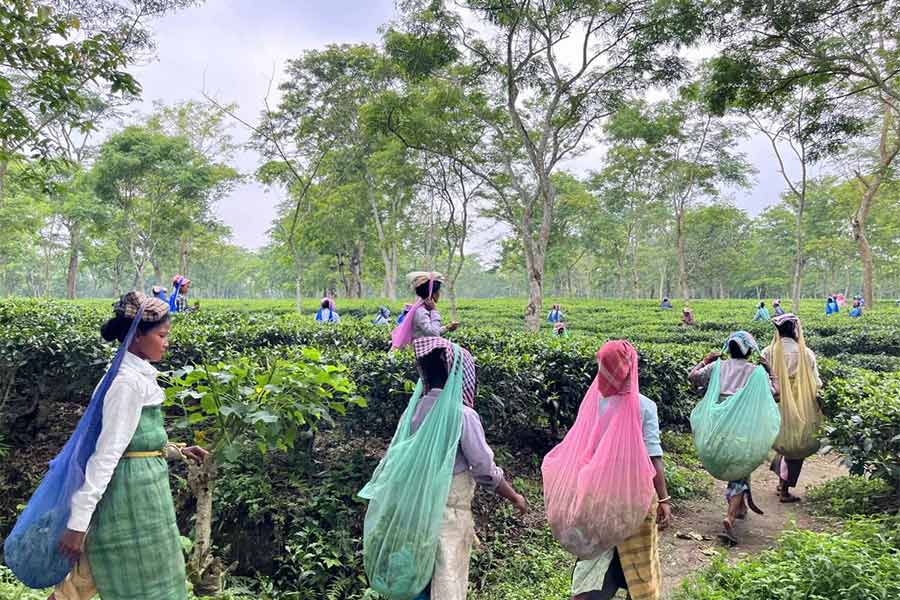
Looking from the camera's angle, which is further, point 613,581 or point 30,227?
point 30,227

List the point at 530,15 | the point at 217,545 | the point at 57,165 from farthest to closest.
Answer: the point at 530,15, the point at 57,165, the point at 217,545

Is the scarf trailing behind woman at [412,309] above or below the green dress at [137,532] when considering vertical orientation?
above

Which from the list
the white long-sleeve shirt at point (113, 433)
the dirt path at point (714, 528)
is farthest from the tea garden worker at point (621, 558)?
the white long-sleeve shirt at point (113, 433)

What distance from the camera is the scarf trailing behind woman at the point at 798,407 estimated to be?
4.45 metres

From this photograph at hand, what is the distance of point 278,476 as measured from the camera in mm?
3900

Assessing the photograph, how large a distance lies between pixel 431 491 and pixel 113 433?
45.9 inches

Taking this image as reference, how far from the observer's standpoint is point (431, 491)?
2191mm

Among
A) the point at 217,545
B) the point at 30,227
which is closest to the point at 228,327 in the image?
the point at 217,545

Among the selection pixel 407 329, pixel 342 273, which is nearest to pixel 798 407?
pixel 407 329

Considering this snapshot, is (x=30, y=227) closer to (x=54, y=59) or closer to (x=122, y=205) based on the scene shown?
(x=122, y=205)

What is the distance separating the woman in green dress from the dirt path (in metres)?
2.68

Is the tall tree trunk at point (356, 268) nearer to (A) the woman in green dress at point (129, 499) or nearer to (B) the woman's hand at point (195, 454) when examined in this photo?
(B) the woman's hand at point (195, 454)

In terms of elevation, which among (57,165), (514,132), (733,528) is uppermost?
(514,132)

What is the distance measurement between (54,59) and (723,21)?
30.1 feet
